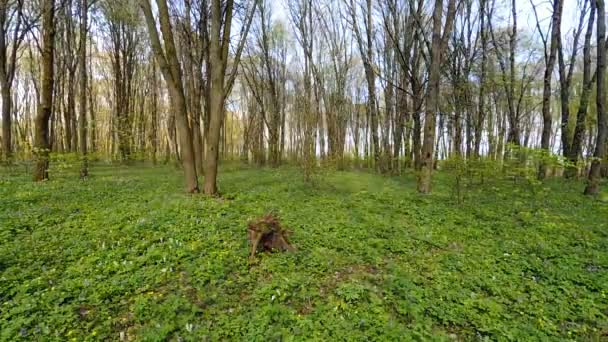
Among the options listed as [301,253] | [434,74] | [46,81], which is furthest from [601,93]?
[46,81]

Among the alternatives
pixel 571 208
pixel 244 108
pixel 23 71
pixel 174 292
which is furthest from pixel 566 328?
pixel 23 71

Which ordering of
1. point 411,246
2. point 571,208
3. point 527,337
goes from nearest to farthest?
1. point 527,337
2. point 411,246
3. point 571,208

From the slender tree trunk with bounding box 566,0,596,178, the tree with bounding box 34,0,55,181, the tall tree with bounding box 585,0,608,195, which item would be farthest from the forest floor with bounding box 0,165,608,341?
the slender tree trunk with bounding box 566,0,596,178

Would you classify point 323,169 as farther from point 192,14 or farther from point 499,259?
point 192,14

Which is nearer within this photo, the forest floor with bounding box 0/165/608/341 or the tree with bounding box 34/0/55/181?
the forest floor with bounding box 0/165/608/341

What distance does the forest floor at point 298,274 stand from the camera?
283 centimetres

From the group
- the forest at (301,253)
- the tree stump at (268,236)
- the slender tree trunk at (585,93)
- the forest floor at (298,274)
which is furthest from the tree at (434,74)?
the slender tree trunk at (585,93)

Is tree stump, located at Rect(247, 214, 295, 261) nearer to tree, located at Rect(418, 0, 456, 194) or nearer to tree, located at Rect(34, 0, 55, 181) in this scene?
tree, located at Rect(418, 0, 456, 194)

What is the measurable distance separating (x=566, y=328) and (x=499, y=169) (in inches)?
203

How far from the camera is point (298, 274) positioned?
3711 millimetres

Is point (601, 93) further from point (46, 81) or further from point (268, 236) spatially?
point (46, 81)

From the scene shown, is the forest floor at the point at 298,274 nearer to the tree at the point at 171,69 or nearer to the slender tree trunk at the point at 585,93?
the tree at the point at 171,69

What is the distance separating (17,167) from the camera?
12742 mm

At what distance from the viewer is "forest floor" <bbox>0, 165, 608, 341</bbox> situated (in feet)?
9.29
